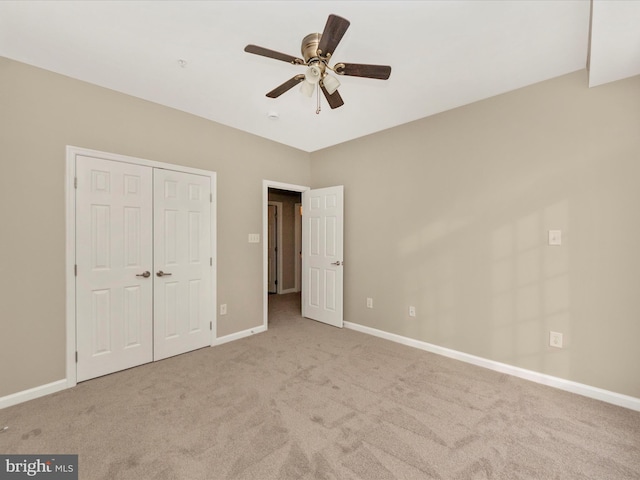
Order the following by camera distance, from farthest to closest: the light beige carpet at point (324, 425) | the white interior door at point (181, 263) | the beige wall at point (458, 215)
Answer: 1. the white interior door at point (181, 263)
2. the beige wall at point (458, 215)
3. the light beige carpet at point (324, 425)

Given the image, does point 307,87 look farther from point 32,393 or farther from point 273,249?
point 273,249

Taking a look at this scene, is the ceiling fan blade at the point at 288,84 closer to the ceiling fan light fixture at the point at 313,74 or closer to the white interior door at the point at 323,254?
the ceiling fan light fixture at the point at 313,74

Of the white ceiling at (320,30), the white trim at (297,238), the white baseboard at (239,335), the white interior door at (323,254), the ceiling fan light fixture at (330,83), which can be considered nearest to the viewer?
the white ceiling at (320,30)

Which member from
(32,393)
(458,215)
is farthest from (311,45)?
(32,393)

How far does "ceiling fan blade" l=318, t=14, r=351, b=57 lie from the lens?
4.59ft

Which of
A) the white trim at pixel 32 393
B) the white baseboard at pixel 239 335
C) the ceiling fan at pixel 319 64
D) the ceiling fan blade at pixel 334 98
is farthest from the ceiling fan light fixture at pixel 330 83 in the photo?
the white trim at pixel 32 393

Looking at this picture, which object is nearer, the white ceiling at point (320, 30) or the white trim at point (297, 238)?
the white ceiling at point (320, 30)

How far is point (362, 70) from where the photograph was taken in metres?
1.83

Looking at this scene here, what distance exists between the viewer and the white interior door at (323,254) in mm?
4035

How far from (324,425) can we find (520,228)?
7.90 ft

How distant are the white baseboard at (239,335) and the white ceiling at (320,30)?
8.87 ft

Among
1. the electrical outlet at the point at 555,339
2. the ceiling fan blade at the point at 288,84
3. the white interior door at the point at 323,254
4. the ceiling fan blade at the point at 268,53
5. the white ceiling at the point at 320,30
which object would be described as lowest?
the electrical outlet at the point at 555,339

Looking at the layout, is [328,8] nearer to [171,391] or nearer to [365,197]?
Answer: [365,197]

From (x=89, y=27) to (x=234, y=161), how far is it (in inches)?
70.2
